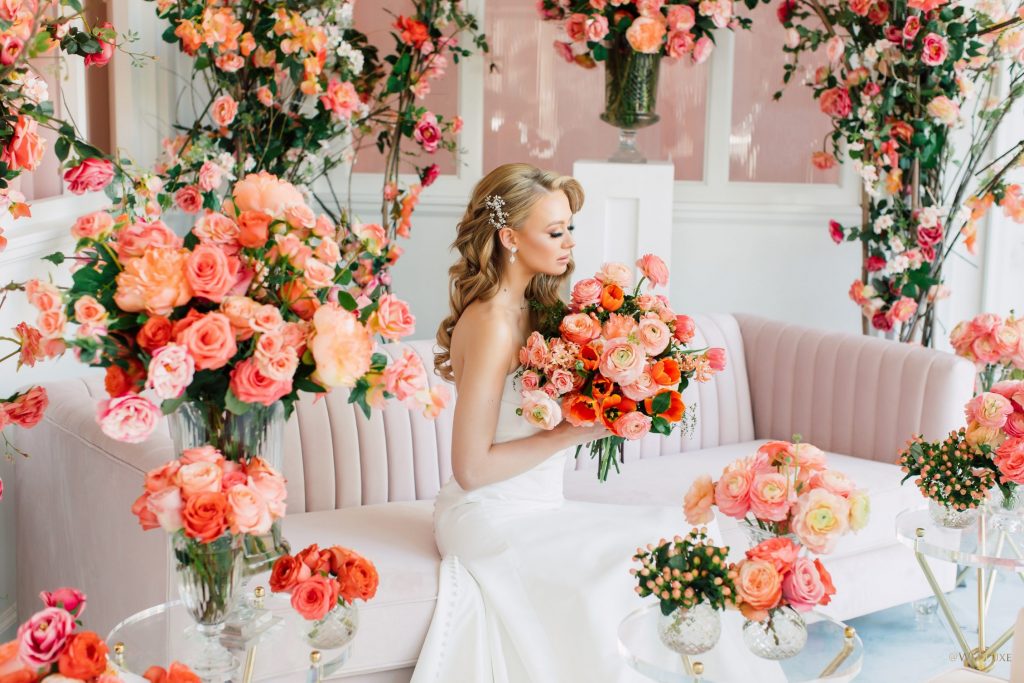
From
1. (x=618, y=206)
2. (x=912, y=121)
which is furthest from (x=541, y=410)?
(x=912, y=121)

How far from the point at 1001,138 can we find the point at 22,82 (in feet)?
12.9

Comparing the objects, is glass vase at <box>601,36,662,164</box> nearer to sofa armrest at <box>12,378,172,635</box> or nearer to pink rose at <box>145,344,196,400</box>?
sofa armrest at <box>12,378,172,635</box>

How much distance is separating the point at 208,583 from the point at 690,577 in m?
0.70

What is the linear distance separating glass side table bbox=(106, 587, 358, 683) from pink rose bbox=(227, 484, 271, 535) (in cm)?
24

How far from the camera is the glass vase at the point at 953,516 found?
2.61 m

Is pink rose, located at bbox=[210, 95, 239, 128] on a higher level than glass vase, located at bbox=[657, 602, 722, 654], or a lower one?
higher

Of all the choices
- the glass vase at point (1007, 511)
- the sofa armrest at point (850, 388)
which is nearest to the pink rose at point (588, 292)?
the glass vase at point (1007, 511)

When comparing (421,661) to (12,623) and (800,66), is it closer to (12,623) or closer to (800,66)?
(12,623)

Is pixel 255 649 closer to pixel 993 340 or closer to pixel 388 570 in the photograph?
pixel 388 570

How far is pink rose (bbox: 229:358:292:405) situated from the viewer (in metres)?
1.50

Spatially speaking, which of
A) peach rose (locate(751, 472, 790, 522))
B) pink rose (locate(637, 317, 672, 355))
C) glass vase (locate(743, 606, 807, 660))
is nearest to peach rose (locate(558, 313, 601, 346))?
pink rose (locate(637, 317, 672, 355))

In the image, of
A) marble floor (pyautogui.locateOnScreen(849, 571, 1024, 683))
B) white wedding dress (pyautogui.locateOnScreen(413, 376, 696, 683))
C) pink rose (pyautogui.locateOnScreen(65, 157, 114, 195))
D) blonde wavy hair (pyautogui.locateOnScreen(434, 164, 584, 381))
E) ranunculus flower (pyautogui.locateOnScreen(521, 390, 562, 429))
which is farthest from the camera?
marble floor (pyautogui.locateOnScreen(849, 571, 1024, 683))

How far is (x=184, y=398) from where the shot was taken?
1.60 m

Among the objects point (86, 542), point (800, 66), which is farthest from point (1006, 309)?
point (86, 542)
